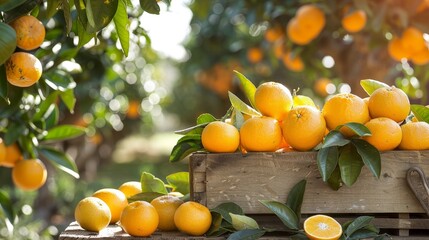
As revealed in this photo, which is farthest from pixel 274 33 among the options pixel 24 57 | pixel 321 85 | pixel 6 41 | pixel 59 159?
pixel 6 41

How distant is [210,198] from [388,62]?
241 cm

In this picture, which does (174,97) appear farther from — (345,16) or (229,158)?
(229,158)

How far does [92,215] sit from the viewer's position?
1.54 meters

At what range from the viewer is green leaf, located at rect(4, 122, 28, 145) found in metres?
2.09

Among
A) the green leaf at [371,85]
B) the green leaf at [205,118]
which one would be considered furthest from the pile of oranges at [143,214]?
the green leaf at [371,85]

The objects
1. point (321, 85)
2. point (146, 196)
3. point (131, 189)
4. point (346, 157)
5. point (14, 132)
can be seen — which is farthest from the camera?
point (321, 85)

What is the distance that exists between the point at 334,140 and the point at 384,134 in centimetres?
12

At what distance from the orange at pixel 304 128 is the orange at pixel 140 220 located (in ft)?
1.19

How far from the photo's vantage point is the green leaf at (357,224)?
141 cm

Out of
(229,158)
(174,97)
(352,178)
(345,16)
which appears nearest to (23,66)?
(229,158)

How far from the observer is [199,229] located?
1.47 metres

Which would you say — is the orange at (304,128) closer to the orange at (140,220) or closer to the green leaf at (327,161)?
the green leaf at (327,161)

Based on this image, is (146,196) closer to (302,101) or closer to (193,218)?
(193,218)

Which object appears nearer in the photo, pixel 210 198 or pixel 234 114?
pixel 210 198
